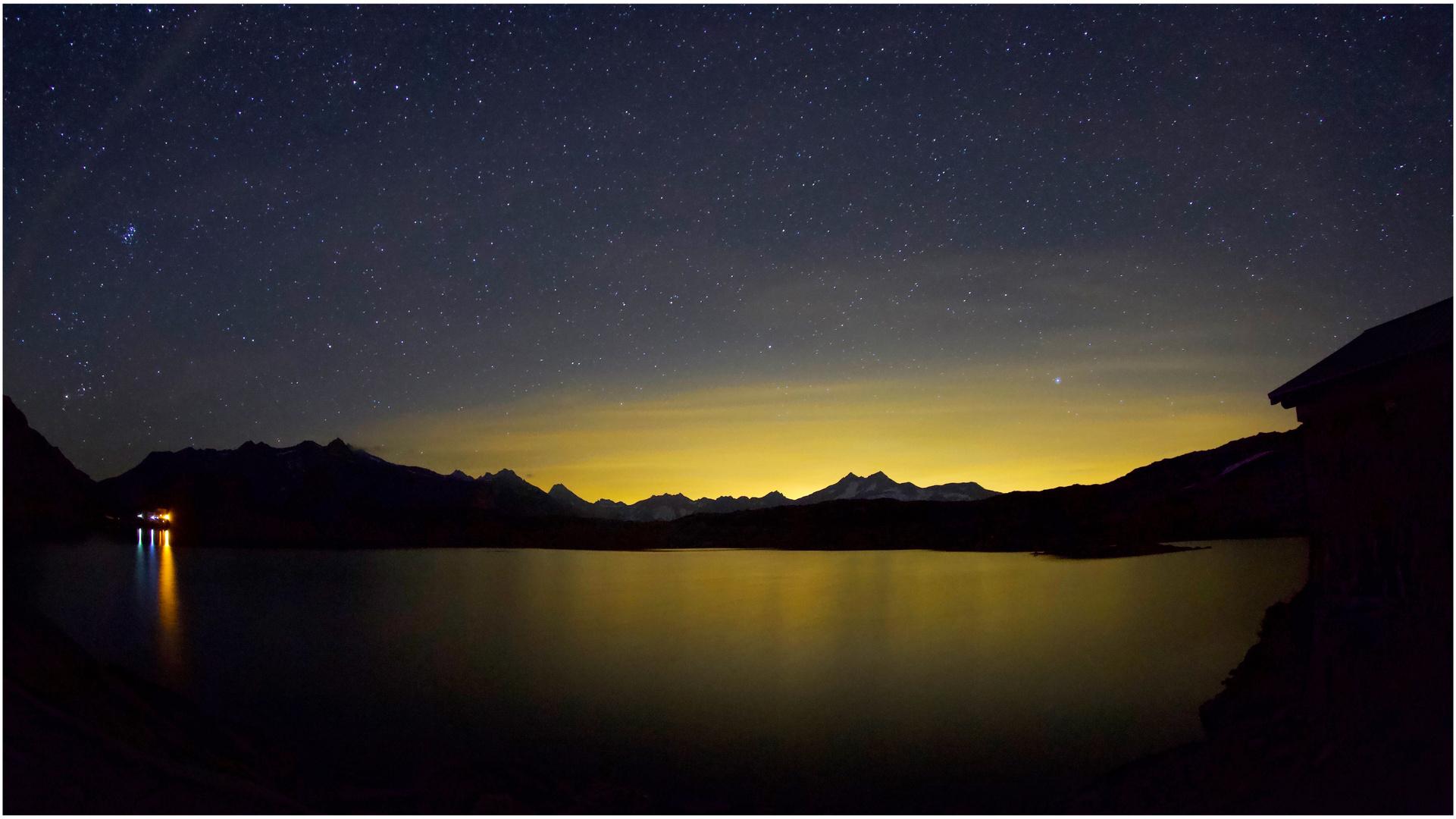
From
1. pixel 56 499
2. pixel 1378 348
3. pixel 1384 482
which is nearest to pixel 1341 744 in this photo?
pixel 1384 482

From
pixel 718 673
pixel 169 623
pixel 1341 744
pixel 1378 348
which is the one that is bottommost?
pixel 718 673

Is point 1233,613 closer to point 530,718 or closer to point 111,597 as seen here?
point 530,718

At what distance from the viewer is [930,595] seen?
33.2 metres

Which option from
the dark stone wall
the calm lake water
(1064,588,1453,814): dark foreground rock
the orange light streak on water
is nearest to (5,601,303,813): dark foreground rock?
the calm lake water

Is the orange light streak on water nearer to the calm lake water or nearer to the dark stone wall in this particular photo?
the calm lake water

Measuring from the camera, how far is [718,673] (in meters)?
15.7

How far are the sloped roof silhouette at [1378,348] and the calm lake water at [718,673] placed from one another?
4726 mm

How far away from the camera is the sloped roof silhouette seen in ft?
17.8

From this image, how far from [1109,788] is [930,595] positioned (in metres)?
27.5

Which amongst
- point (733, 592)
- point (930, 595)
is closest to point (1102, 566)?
point (930, 595)

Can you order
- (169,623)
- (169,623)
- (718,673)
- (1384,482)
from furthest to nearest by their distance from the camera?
1. (169,623)
2. (169,623)
3. (718,673)
4. (1384,482)

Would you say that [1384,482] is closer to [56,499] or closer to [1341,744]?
[1341,744]

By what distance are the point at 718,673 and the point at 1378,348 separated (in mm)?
13001

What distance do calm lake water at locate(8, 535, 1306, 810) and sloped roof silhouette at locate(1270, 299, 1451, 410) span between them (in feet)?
15.5
